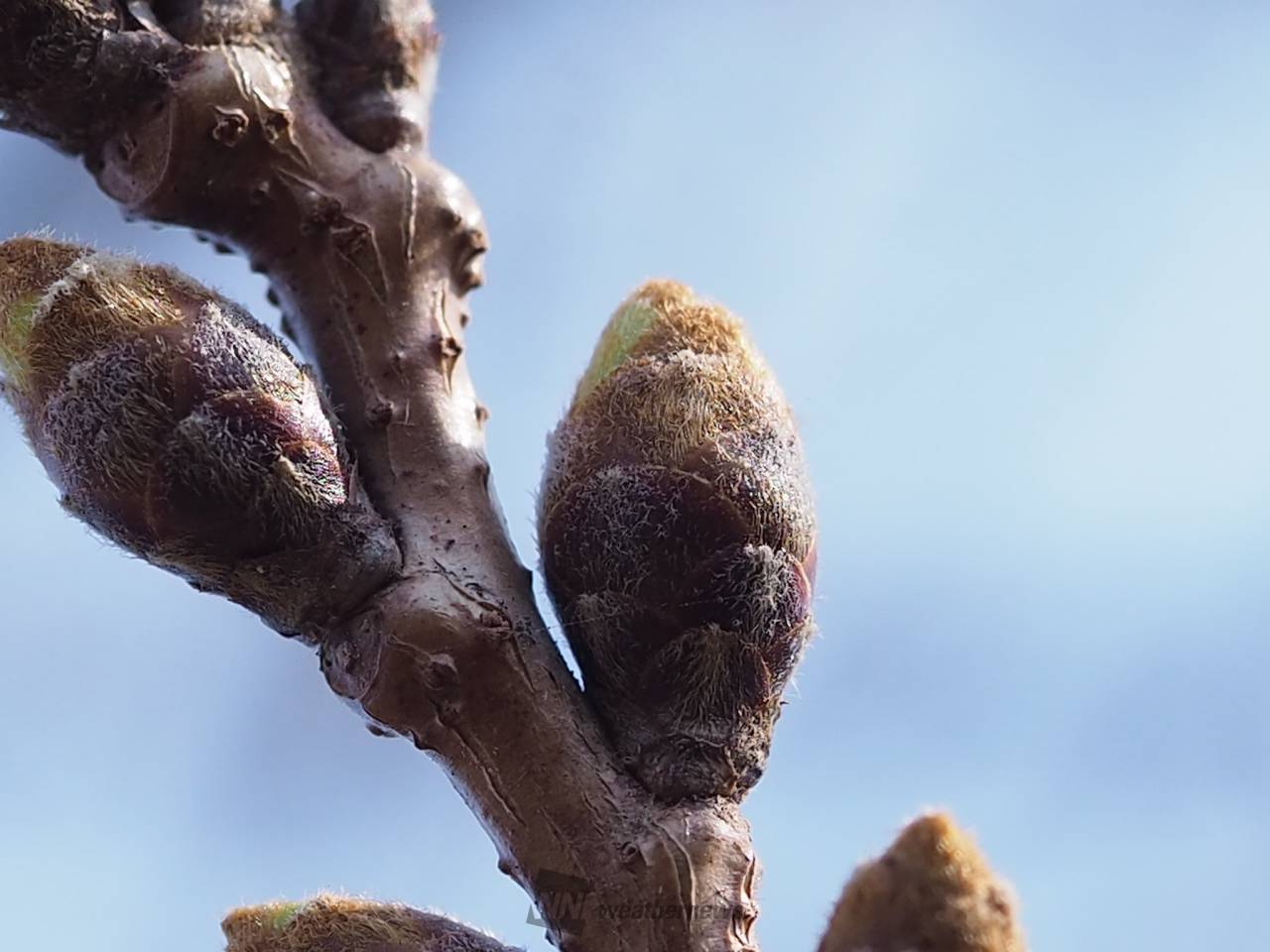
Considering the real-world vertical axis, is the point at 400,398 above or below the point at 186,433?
above

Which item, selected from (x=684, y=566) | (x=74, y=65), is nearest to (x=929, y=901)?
(x=684, y=566)

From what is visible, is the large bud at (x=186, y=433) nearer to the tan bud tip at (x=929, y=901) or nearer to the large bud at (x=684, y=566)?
the large bud at (x=684, y=566)

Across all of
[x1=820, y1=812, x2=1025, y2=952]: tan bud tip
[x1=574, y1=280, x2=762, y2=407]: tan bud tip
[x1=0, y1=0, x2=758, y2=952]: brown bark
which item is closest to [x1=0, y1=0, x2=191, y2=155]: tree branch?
[x1=0, y1=0, x2=758, y2=952]: brown bark

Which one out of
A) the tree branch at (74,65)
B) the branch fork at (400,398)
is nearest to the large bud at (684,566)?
the branch fork at (400,398)

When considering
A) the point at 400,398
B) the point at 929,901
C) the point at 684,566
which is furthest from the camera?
the point at 400,398

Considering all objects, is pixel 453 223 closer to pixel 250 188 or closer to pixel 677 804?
pixel 250 188

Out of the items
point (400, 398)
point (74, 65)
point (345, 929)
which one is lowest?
point (345, 929)

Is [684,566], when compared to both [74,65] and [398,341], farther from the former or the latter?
[74,65]

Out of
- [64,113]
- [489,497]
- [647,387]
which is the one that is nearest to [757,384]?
[647,387]
